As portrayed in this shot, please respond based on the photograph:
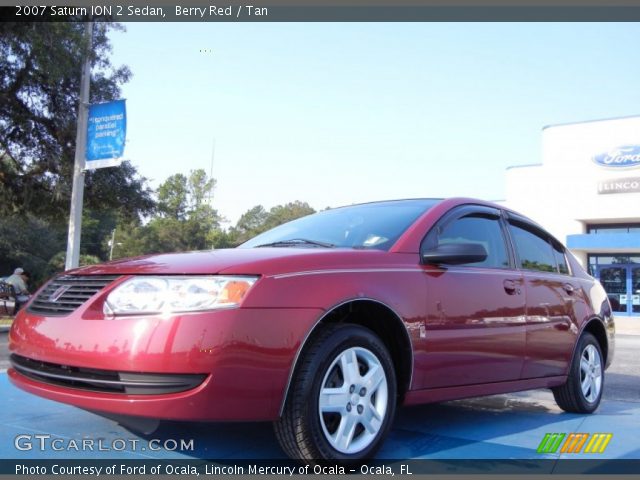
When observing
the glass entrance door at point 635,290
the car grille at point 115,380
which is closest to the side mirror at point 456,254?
the car grille at point 115,380

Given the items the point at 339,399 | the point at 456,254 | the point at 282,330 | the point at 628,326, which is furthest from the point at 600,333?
the point at 628,326

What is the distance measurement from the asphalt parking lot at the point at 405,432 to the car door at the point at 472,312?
40 centimetres

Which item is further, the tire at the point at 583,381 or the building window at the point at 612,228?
the building window at the point at 612,228

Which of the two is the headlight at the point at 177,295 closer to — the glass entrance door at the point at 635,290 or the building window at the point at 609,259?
the glass entrance door at the point at 635,290

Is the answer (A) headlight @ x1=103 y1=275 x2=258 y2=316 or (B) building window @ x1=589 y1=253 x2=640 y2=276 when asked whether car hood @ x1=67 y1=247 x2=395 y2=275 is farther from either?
(B) building window @ x1=589 y1=253 x2=640 y2=276

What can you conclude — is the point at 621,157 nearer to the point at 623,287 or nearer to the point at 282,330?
the point at 623,287

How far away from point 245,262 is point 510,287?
2116 mm

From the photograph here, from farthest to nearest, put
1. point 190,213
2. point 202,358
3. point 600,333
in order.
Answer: point 190,213 < point 600,333 < point 202,358

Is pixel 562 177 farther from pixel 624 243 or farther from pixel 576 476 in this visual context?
pixel 576 476

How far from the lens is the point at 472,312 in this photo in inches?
156

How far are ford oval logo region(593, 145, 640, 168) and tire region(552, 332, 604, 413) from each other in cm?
2387

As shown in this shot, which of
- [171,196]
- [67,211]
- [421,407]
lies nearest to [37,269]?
[171,196]

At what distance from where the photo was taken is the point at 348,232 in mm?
4168

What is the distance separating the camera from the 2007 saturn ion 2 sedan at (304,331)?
2.84 m
